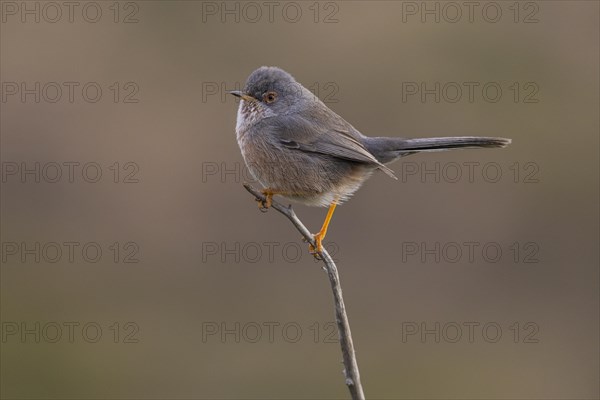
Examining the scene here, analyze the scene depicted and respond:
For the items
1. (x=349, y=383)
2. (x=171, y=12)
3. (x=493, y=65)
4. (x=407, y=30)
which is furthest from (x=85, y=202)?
(x=349, y=383)

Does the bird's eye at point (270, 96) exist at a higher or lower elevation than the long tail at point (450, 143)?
higher

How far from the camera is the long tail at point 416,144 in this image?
6.81m

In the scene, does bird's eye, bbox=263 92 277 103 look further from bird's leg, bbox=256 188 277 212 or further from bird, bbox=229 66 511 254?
bird's leg, bbox=256 188 277 212

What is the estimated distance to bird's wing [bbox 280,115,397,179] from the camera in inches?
280

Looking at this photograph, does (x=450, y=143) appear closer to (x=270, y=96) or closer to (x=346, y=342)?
(x=270, y=96)

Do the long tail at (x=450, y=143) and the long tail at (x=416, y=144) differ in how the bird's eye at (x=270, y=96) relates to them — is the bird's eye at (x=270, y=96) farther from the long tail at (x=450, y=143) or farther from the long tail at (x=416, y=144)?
the long tail at (x=450, y=143)

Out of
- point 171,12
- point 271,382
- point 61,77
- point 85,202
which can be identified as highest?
point 171,12

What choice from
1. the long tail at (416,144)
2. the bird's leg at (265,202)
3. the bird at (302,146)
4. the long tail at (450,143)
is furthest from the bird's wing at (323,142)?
the bird's leg at (265,202)

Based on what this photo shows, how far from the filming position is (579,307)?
13.1 m

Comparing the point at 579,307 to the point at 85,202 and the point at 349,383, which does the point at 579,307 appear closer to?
the point at 85,202

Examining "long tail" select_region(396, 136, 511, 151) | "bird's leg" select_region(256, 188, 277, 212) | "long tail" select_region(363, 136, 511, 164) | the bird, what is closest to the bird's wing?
the bird

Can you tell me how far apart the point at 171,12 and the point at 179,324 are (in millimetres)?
5794

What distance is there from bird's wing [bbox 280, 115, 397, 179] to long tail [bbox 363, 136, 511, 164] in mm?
175

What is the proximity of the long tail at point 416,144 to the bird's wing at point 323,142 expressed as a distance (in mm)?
175
